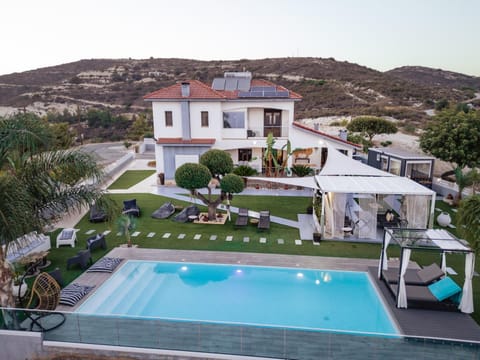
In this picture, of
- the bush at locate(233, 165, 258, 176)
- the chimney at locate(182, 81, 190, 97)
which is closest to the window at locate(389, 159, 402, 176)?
the bush at locate(233, 165, 258, 176)

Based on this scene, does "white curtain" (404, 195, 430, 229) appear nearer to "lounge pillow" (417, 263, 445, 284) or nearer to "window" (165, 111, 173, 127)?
"lounge pillow" (417, 263, 445, 284)

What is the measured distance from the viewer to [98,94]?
3391 inches

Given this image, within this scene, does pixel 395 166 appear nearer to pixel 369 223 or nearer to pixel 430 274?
pixel 369 223

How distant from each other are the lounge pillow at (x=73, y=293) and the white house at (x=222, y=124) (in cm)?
1600

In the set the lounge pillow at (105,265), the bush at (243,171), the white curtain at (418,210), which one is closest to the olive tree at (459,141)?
the white curtain at (418,210)

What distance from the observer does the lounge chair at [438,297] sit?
9414mm

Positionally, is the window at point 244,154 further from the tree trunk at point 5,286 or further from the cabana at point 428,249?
the tree trunk at point 5,286

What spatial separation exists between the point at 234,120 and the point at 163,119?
6010 mm

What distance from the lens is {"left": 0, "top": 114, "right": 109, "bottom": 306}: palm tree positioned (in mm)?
7562

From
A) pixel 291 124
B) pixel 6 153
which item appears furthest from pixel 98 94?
pixel 6 153

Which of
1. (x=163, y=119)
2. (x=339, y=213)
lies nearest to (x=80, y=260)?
(x=339, y=213)

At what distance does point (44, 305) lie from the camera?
358 inches

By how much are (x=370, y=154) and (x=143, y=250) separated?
22.0 meters

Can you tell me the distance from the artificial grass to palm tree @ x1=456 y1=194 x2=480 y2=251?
74.7ft
